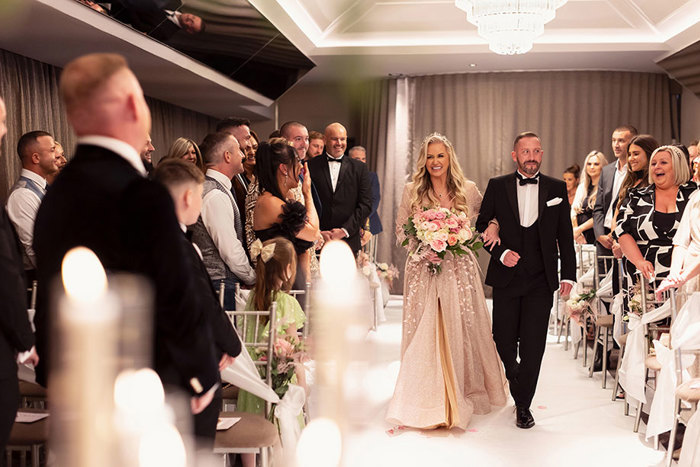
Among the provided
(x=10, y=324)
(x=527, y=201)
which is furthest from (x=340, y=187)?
(x=10, y=324)

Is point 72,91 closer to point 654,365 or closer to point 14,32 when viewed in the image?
point 654,365

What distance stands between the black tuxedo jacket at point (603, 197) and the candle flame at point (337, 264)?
19.0 ft

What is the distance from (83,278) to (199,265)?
1.45m

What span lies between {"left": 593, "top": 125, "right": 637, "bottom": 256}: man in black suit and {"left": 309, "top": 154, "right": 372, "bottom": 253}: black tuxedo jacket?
1932 millimetres

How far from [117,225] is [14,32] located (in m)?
4.17

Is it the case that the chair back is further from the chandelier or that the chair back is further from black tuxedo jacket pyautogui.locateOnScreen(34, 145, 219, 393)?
the chandelier

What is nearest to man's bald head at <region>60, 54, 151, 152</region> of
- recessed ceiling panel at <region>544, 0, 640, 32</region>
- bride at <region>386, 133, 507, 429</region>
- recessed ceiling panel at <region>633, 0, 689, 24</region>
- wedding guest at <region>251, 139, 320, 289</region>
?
wedding guest at <region>251, 139, 320, 289</region>

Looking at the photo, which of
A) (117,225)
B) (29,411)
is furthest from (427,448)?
(117,225)

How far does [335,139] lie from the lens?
19.7ft

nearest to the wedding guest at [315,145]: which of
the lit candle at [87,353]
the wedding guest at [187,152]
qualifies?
the wedding guest at [187,152]

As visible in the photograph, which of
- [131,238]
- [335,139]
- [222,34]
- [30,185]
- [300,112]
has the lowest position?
[131,238]

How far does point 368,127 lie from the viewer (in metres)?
10.0

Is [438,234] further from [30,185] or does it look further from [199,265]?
[199,265]

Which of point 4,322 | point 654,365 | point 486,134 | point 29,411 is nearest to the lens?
point 4,322
